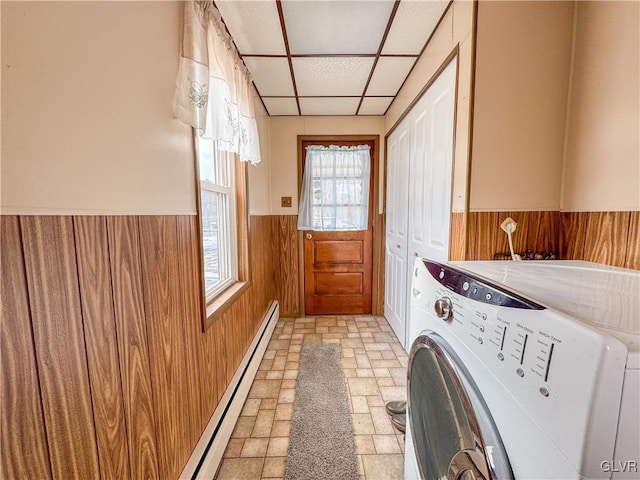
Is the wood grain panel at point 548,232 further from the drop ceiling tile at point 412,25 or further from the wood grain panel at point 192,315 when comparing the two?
the wood grain panel at point 192,315

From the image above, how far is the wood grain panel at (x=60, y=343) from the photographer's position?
50 centimetres

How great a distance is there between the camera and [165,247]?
0.91 meters

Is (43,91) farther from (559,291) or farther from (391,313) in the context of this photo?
(391,313)

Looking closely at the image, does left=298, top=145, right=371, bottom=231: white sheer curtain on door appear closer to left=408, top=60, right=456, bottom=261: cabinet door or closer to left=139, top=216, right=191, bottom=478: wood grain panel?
left=408, top=60, right=456, bottom=261: cabinet door

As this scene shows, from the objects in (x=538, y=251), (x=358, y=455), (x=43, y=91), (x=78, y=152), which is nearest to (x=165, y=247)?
(x=78, y=152)

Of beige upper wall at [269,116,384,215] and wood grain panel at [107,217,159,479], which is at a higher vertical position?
beige upper wall at [269,116,384,215]

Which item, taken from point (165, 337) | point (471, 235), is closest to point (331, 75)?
point (471, 235)

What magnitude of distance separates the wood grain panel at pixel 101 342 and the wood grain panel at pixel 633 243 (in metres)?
1.61

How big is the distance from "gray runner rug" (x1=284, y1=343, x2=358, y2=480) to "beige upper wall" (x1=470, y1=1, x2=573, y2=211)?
1.31m

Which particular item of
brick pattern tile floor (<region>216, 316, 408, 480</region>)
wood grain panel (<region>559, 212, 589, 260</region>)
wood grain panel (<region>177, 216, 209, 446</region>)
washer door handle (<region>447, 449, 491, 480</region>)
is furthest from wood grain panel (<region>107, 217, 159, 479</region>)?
wood grain panel (<region>559, 212, 589, 260</region>)

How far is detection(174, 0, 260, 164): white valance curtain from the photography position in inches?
37.9

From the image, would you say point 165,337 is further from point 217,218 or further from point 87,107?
point 217,218

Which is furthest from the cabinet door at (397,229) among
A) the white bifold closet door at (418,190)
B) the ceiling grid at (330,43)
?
the ceiling grid at (330,43)

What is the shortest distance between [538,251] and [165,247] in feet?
5.09
